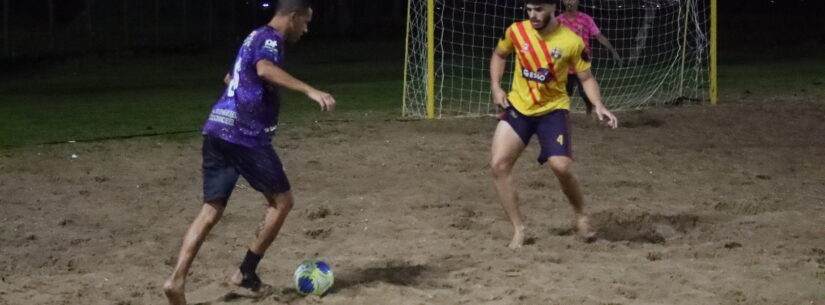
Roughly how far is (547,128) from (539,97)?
21cm

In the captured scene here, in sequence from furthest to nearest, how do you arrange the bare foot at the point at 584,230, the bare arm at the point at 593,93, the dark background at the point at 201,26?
the dark background at the point at 201,26 < the bare foot at the point at 584,230 < the bare arm at the point at 593,93

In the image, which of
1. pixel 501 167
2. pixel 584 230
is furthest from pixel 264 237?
pixel 584 230

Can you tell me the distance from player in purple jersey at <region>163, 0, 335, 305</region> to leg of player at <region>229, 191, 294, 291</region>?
0.07ft

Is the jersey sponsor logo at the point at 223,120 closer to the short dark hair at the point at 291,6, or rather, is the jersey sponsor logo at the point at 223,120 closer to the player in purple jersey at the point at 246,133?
the player in purple jersey at the point at 246,133

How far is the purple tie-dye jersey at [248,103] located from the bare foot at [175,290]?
2.56 feet

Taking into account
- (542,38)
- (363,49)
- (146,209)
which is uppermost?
(542,38)

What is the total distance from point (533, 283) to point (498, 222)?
1821mm

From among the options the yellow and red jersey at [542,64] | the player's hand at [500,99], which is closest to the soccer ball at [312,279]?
the player's hand at [500,99]

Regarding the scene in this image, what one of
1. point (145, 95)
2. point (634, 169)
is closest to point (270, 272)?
point (634, 169)

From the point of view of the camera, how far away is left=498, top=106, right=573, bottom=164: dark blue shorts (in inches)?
287

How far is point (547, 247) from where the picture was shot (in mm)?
7457

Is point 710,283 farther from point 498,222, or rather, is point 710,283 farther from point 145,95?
point 145,95

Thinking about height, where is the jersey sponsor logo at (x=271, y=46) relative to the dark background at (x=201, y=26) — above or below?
above

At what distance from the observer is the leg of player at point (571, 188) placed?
7262 millimetres
